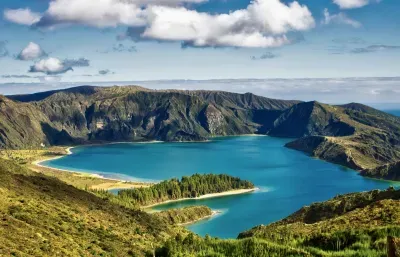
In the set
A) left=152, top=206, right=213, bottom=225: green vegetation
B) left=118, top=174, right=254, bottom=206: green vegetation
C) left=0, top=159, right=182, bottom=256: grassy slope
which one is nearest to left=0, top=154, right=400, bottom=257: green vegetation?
left=0, top=159, right=182, bottom=256: grassy slope

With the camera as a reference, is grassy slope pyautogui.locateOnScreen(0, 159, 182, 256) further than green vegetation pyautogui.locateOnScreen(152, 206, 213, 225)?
No

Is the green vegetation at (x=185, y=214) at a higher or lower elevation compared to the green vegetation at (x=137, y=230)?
lower

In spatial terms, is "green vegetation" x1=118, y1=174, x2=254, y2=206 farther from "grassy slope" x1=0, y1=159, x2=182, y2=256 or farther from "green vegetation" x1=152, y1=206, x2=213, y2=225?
"grassy slope" x1=0, y1=159, x2=182, y2=256

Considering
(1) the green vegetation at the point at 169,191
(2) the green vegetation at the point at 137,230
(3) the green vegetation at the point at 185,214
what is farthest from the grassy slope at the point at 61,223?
(1) the green vegetation at the point at 169,191

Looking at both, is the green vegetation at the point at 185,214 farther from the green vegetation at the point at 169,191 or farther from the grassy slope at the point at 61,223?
the grassy slope at the point at 61,223

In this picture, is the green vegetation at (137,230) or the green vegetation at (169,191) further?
the green vegetation at (169,191)

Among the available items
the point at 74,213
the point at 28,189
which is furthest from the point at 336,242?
the point at 28,189
